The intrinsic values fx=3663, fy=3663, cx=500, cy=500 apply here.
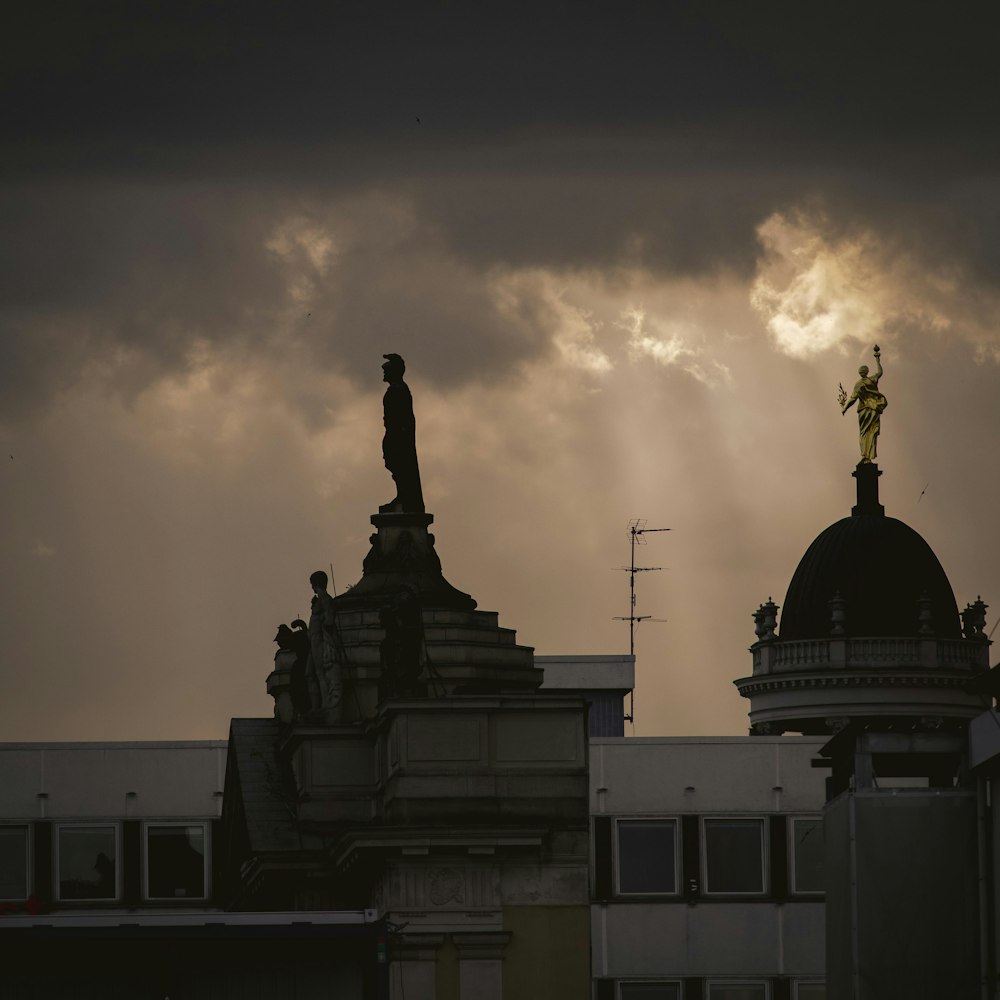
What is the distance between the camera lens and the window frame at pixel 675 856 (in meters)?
92.8

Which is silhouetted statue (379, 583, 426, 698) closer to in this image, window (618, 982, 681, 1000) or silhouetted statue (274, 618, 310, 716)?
silhouetted statue (274, 618, 310, 716)

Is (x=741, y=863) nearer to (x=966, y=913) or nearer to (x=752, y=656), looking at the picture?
(x=966, y=913)

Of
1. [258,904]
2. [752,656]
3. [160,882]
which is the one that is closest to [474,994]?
[258,904]

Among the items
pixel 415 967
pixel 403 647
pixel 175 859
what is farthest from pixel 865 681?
pixel 415 967

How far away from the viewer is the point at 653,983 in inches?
3637

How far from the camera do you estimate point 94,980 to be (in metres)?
71.1

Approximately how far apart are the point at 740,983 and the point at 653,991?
2203mm

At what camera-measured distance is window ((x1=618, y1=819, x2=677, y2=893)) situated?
305 feet

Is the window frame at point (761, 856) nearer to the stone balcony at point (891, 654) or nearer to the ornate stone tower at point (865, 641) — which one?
the ornate stone tower at point (865, 641)

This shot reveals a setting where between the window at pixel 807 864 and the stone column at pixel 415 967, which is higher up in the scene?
the window at pixel 807 864

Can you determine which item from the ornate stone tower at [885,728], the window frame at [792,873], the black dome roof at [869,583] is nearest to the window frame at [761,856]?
the window frame at [792,873]

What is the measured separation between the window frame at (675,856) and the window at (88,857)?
14520 mm

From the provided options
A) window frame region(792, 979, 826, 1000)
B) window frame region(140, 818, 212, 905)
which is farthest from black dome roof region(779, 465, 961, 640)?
window frame region(792, 979, 826, 1000)

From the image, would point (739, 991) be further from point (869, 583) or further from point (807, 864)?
point (869, 583)
